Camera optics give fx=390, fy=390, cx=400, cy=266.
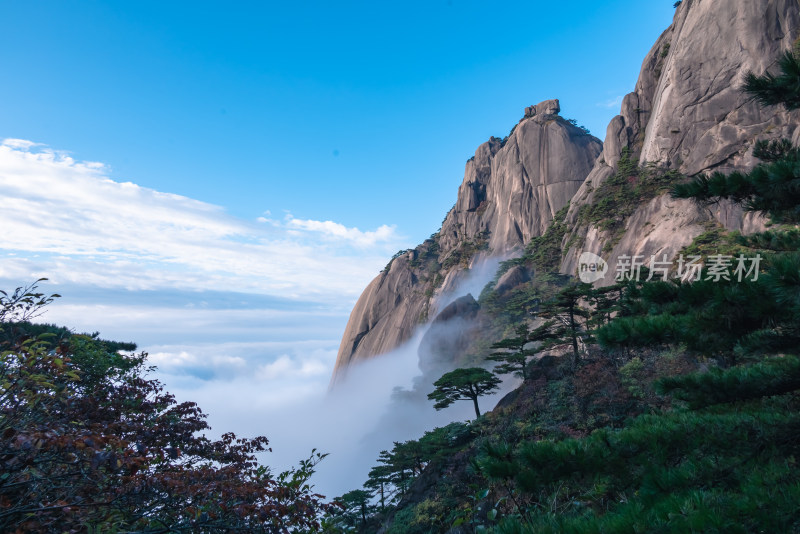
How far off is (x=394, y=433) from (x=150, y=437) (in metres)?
38.8

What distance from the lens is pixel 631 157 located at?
3647cm

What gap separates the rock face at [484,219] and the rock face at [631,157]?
0.17m

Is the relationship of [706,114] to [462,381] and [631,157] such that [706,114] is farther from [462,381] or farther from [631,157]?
[462,381]

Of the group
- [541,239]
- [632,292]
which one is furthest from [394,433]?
[632,292]

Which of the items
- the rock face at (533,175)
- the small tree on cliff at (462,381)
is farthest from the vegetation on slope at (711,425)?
the rock face at (533,175)

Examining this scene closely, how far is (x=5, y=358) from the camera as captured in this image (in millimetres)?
3887

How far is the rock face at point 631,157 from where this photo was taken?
87.3ft

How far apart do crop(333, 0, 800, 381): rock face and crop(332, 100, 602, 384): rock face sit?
6.7 inches

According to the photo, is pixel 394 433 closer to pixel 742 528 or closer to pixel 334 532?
pixel 334 532

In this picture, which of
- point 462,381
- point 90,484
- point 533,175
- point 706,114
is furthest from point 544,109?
point 90,484

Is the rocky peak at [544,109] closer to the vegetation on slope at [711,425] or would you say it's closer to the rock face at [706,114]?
the rock face at [706,114]

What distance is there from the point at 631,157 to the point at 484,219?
2607 centimetres

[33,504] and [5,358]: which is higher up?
[5,358]

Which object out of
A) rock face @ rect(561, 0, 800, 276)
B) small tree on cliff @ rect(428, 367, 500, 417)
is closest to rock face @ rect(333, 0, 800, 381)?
rock face @ rect(561, 0, 800, 276)
